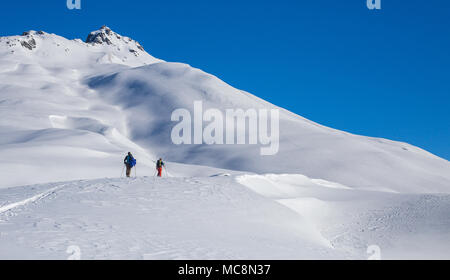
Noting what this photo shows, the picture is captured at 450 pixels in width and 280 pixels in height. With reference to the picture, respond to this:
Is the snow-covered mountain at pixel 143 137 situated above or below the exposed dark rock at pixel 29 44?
below

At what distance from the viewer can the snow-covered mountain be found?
42031mm

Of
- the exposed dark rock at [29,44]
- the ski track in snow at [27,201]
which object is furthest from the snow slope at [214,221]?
the exposed dark rock at [29,44]

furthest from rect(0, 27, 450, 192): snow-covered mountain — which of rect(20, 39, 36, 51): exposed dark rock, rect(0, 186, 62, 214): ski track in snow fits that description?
rect(20, 39, 36, 51): exposed dark rock

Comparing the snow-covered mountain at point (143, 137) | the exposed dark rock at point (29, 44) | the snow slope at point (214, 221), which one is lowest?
the snow slope at point (214, 221)

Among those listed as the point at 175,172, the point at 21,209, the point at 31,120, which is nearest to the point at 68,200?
the point at 21,209

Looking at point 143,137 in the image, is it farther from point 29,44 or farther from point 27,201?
point 29,44

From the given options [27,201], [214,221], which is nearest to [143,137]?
[27,201]

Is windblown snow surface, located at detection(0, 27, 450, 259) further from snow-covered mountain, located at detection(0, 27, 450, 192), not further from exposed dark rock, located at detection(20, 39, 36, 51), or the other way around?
exposed dark rock, located at detection(20, 39, 36, 51)

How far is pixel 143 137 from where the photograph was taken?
80.8m

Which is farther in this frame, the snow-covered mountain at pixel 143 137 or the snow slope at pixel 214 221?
the snow-covered mountain at pixel 143 137

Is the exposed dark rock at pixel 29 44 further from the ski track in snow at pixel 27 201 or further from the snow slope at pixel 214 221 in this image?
the ski track in snow at pixel 27 201

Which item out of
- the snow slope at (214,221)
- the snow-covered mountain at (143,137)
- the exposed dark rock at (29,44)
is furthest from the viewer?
the exposed dark rock at (29,44)

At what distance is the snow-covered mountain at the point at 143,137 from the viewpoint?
138ft
